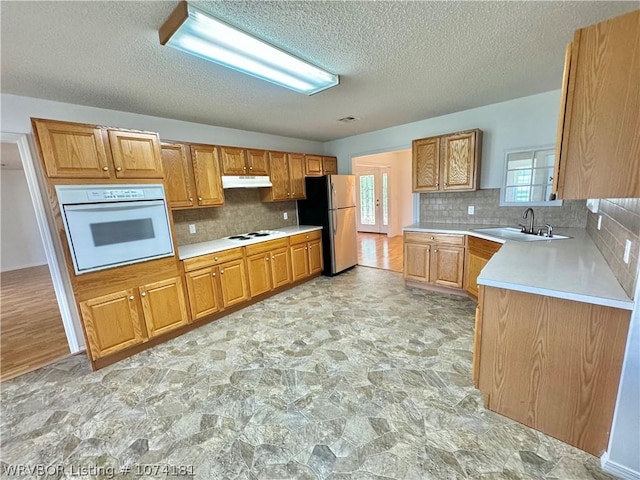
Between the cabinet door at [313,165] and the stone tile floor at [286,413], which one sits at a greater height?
the cabinet door at [313,165]

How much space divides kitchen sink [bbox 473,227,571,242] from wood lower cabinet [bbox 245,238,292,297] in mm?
2617

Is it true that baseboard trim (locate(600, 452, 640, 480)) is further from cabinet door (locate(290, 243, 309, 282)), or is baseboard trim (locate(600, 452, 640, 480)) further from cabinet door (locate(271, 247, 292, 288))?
cabinet door (locate(290, 243, 309, 282))

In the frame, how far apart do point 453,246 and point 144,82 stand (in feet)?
12.4

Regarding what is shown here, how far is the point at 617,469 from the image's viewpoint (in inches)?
52.6

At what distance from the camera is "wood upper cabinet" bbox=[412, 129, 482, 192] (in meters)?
3.46

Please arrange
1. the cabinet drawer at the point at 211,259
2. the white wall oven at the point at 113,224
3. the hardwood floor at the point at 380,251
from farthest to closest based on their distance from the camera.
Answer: the hardwood floor at the point at 380,251 < the cabinet drawer at the point at 211,259 < the white wall oven at the point at 113,224

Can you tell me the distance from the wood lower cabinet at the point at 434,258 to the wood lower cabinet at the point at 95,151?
330 cm

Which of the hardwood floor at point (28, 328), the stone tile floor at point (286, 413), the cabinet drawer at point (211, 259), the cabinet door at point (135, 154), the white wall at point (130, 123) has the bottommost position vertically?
the stone tile floor at point (286, 413)

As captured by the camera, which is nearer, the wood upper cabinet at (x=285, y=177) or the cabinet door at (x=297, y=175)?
the wood upper cabinet at (x=285, y=177)

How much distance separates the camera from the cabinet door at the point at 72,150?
82.7 inches

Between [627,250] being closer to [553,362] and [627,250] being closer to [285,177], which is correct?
[553,362]

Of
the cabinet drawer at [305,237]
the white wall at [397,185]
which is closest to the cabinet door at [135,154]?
the cabinet drawer at [305,237]

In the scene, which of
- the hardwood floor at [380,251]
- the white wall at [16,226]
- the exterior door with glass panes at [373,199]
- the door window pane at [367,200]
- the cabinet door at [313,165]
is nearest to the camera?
the cabinet door at [313,165]

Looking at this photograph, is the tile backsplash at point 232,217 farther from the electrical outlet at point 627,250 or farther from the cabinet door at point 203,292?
the electrical outlet at point 627,250
